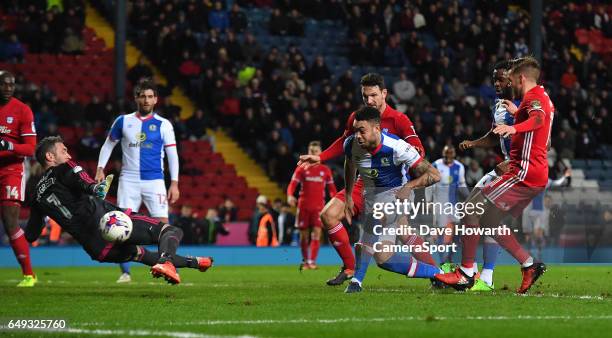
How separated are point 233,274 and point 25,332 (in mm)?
9599

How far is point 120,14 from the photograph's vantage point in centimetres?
2333

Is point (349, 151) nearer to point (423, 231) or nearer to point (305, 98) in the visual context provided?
point (423, 231)

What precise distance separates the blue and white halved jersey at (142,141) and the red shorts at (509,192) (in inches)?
172

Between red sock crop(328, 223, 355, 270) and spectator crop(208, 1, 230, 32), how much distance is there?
1607cm

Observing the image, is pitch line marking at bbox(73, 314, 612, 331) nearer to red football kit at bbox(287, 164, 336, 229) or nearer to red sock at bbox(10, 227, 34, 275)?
red sock at bbox(10, 227, 34, 275)

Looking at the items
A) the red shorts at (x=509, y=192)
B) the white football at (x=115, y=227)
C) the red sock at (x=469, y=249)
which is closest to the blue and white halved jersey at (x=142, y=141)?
the white football at (x=115, y=227)

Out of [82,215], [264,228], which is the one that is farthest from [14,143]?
[264,228]

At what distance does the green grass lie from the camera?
7520 mm

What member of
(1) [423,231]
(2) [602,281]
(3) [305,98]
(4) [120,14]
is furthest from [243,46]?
(1) [423,231]

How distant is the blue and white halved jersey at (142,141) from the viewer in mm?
13617

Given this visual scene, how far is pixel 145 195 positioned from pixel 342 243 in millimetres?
2600

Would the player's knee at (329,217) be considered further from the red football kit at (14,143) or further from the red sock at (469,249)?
the red football kit at (14,143)

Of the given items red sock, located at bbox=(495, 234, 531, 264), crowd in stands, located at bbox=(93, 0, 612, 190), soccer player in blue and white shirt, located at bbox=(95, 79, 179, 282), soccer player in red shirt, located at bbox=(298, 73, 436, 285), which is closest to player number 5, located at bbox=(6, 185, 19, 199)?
soccer player in blue and white shirt, located at bbox=(95, 79, 179, 282)

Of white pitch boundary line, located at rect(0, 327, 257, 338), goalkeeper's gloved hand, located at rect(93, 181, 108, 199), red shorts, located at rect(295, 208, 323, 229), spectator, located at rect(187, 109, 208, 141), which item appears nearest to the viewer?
white pitch boundary line, located at rect(0, 327, 257, 338)
